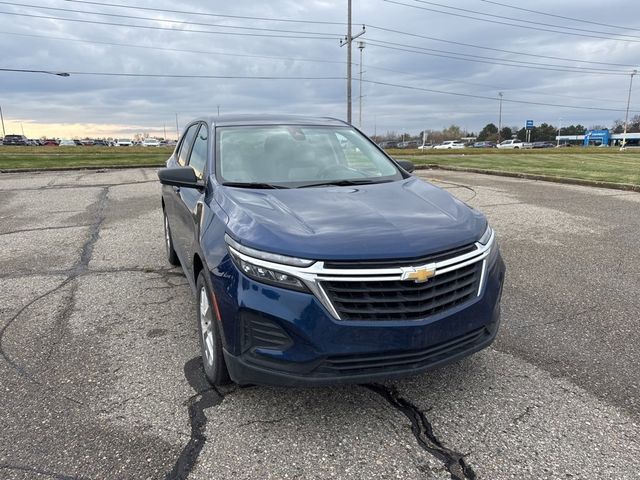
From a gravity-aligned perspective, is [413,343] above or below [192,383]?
above

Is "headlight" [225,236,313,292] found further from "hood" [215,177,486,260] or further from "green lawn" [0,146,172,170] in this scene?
"green lawn" [0,146,172,170]

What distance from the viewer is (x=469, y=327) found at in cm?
277

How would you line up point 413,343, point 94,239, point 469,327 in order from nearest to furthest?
point 413,343
point 469,327
point 94,239

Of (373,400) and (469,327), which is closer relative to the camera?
(469,327)

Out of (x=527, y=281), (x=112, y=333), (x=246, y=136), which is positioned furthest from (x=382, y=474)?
(x=527, y=281)

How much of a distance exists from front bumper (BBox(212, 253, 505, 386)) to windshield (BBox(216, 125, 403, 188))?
4.05ft

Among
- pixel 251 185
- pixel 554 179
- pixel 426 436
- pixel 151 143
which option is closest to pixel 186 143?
pixel 251 185

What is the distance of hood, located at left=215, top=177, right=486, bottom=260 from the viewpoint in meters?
2.53

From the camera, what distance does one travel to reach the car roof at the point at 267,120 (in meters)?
4.46

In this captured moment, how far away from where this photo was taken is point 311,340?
2443 mm

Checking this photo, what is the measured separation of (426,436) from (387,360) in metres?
0.51

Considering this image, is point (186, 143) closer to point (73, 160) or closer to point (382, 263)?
point (382, 263)

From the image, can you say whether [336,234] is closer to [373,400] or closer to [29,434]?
[373,400]

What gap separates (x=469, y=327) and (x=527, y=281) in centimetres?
281
